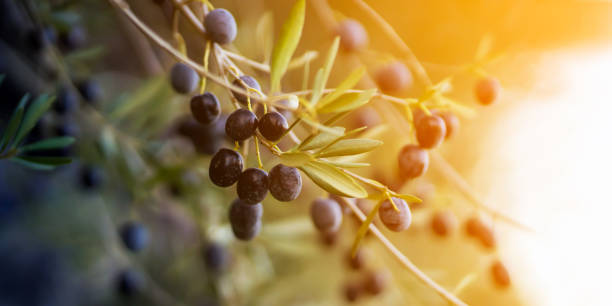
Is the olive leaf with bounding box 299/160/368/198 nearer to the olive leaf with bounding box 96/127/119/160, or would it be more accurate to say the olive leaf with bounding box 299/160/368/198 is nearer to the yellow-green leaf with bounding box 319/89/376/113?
the yellow-green leaf with bounding box 319/89/376/113

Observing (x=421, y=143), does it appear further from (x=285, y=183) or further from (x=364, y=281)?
(x=364, y=281)

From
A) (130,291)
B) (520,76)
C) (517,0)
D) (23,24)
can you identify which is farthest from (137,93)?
(520,76)

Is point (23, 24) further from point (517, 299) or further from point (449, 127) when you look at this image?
point (517, 299)

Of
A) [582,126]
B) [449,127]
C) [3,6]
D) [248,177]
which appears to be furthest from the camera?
[582,126]

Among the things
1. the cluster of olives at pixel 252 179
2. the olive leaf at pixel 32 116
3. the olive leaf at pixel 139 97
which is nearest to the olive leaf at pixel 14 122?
the olive leaf at pixel 32 116

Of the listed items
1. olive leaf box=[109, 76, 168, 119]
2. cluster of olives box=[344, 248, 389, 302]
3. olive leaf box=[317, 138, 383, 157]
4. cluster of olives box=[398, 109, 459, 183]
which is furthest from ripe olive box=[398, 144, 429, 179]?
olive leaf box=[109, 76, 168, 119]

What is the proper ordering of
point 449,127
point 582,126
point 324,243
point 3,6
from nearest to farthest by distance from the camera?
1. point 449,127
2. point 3,6
3. point 324,243
4. point 582,126

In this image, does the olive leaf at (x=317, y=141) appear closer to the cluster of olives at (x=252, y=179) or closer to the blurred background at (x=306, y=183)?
the cluster of olives at (x=252, y=179)
